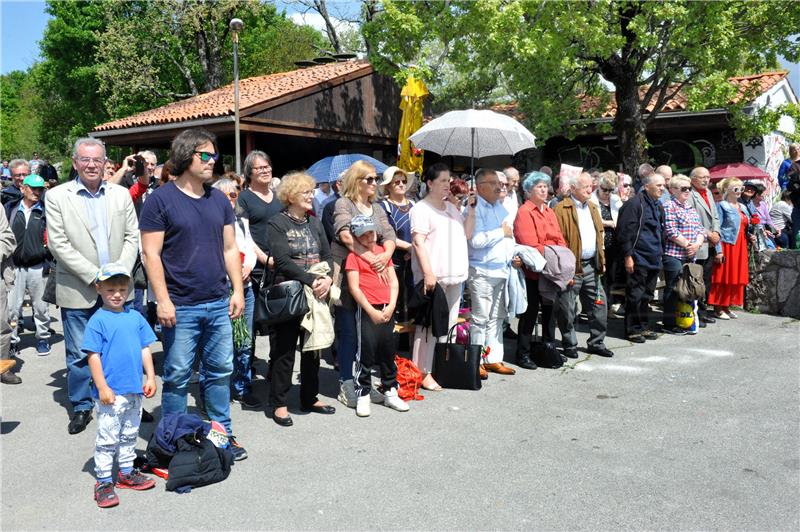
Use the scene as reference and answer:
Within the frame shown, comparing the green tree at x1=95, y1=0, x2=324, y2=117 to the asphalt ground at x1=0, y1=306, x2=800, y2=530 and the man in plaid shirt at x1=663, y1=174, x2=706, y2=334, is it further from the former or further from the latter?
the asphalt ground at x1=0, y1=306, x2=800, y2=530

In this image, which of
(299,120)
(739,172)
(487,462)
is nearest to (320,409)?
(487,462)

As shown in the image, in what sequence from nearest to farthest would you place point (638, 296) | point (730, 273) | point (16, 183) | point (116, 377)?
point (116, 377)
point (16, 183)
point (638, 296)
point (730, 273)

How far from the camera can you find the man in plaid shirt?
7895 mm

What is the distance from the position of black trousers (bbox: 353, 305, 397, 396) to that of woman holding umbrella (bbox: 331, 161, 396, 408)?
131 mm

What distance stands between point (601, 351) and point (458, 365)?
2085 mm

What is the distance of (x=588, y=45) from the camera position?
1407 centimetres

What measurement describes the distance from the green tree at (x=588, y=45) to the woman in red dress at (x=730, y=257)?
18.9ft

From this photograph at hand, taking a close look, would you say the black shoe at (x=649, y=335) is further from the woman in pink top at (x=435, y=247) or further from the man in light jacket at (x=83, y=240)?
the man in light jacket at (x=83, y=240)

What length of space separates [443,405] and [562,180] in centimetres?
356

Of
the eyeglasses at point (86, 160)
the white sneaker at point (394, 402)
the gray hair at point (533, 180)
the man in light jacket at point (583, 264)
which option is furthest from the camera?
the man in light jacket at point (583, 264)

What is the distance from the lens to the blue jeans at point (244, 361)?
216 inches

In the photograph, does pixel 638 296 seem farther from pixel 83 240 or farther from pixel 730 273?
pixel 83 240

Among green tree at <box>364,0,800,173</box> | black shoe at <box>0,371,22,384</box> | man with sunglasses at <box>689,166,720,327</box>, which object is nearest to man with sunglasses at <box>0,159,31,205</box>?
black shoe at <box>0,371,22,384</box>

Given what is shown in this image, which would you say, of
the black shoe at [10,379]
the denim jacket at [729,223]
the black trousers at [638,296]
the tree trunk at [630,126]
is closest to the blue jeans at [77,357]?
the black shoe at [10,379]
